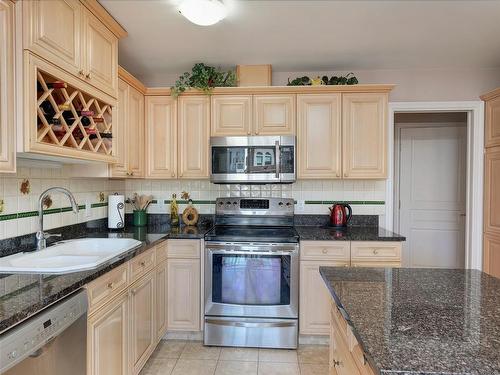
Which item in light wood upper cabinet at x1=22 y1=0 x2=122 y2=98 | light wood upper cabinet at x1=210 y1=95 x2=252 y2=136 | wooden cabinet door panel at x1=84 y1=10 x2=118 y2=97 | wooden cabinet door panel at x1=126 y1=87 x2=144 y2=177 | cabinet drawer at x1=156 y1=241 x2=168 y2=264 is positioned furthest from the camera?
light wood upper cabinet at x1=210 y1=95 x2=252 y2=136

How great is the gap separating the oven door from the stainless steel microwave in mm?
581

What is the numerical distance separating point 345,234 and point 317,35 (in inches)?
61.7

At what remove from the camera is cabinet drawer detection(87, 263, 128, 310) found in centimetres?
144

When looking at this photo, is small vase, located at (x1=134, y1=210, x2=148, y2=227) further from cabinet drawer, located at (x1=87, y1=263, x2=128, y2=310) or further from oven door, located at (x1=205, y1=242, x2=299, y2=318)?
cabinet drawer, located at (x1=87, y1=263, x2=128, y2=310)

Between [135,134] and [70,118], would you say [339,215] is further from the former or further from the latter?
[70,118]

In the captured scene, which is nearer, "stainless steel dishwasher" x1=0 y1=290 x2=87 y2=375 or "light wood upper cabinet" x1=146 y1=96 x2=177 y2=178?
"stainless steel dishwasher" x1=0 y1=290 x2=87 y2=375

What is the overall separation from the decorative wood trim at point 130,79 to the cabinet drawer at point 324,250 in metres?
1.89

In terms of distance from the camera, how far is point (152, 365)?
2.26 metres

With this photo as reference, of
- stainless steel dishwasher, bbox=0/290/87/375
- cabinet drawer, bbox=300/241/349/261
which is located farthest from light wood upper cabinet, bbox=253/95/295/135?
stainless steel dishwasher, bbox=0/290/87/375

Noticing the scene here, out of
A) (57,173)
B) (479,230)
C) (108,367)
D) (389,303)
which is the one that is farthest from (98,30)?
(479,230)

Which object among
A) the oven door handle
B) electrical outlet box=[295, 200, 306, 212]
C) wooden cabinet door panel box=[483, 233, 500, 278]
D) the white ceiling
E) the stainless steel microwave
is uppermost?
the white ceiling

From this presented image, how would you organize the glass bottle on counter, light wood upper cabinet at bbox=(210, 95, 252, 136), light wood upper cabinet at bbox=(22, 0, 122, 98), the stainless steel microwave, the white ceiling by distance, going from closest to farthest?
light wood upper cabinet at bbox=(22, 0, 122, 98) → the white ceiling → the stainless steel microwave → light wood upper cabinet at bbox=(210, 95, 252, 136) → the glass bottle on counter

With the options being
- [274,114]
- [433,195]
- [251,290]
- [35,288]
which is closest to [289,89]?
[274,114]

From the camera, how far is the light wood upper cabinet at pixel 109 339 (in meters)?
1.46
